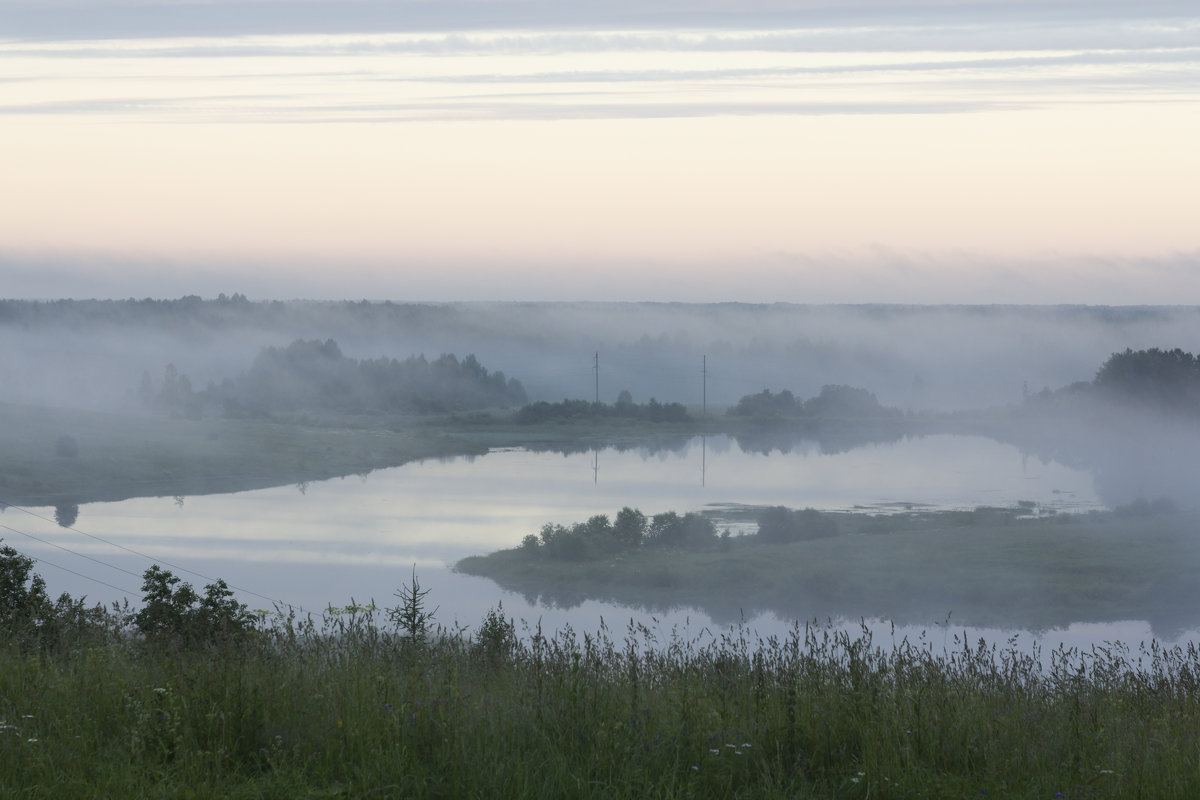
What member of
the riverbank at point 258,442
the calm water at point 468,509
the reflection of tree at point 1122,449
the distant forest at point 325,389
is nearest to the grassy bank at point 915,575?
the calm water at point 468,509

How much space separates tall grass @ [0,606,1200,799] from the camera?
212 inches

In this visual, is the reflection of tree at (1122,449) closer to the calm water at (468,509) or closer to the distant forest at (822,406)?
the calm water at (468,509)

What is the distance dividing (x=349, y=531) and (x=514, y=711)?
69684 mm

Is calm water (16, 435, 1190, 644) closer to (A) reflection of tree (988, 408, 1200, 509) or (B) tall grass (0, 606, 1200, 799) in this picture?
(A) reflection of tree (988, 408, 1200, 509)

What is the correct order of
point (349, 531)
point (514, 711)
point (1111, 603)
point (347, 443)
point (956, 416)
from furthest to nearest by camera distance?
point (956, 416) < point (347, 443) < point (349, 531) < point (1111, 603) < point (514, 711)

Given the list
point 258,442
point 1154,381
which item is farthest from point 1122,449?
point 258,442

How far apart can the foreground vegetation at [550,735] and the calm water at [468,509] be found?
32214mm

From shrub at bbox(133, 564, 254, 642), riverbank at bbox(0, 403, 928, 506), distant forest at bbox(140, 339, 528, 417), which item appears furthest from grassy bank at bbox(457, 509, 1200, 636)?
distant forest at bbox(140, 339, 528, 417)

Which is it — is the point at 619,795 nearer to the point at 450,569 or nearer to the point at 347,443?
the point at 450,569

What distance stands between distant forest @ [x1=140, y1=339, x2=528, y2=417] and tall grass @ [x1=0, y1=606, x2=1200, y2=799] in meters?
154

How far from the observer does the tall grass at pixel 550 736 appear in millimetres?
5379

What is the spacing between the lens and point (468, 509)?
275 ft

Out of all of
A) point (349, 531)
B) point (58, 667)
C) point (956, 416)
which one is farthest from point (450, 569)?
point (956, 416)

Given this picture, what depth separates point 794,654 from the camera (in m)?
7.32
